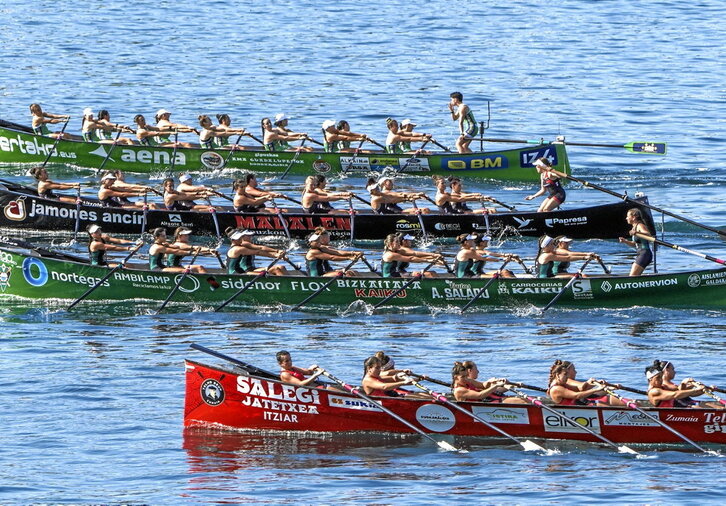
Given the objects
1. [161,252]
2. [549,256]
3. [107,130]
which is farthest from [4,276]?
[107,130]

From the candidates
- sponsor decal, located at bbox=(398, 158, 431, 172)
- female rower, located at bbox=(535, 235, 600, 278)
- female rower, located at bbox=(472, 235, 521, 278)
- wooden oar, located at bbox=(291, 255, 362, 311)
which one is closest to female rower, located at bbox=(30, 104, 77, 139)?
sponsor decal, located at bbox=(398, 158, 431, 172)

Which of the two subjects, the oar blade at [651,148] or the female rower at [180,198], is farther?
the oar blade at [651,148]

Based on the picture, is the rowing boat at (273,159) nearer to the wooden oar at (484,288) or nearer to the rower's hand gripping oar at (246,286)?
the wooden oar at (484,288)

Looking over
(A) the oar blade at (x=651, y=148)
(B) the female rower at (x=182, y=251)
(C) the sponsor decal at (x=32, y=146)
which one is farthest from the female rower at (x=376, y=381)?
(C) the sponsor decal at (x=32, y=146)

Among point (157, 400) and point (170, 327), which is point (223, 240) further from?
point (157, 400)

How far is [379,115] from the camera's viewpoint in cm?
6141

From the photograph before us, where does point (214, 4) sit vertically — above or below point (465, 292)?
above

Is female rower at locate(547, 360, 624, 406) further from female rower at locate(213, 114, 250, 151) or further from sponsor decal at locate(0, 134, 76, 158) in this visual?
sponsor decal at locate(0, 134, 76, 158)

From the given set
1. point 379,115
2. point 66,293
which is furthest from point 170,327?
point 379,115

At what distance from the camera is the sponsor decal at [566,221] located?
4197 centimetres

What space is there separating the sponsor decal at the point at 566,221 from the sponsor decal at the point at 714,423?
50.8ft

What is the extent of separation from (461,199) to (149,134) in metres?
12.1

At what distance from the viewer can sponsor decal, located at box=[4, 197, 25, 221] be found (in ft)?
142

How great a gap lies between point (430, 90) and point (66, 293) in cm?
3286
